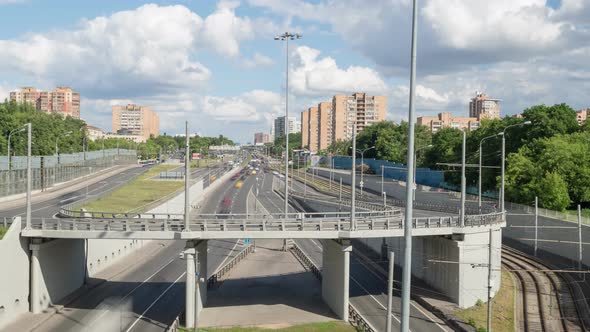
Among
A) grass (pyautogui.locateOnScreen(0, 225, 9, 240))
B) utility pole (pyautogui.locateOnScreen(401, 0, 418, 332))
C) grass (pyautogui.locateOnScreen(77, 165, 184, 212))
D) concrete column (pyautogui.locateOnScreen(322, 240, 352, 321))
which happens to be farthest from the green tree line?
utility pole (pyautogui.locateOnScreen(401, 0, 418, 332))

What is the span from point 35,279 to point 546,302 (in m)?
37.9

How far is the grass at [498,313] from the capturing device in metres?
38.4

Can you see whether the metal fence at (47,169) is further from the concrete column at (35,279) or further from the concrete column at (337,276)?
the concrete column at (337,276)

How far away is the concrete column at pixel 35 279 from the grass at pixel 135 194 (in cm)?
3458

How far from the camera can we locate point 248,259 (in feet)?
196

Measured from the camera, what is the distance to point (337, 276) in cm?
3891

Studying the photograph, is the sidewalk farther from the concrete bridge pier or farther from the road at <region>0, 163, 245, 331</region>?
the concrete bridge pier

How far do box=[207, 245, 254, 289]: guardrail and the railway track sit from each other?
78.3 feet

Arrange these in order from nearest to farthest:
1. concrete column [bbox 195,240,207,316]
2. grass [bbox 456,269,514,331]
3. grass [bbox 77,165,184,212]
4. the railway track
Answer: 1. concrete column [bbox 195,240,207,316]
2. grass [bbox 456,269,514,331]
3. the railway track
4. grass [bbox 77,165,184,212]

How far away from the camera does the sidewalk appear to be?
70.6 m

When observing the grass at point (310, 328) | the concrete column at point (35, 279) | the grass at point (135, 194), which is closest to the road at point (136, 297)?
the concrete column at point (35, 279)

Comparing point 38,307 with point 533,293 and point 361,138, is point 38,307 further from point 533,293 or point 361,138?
point 361,138

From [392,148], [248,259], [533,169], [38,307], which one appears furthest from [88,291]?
[392,148]

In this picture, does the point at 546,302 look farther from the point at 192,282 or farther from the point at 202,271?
the point at 192,282
